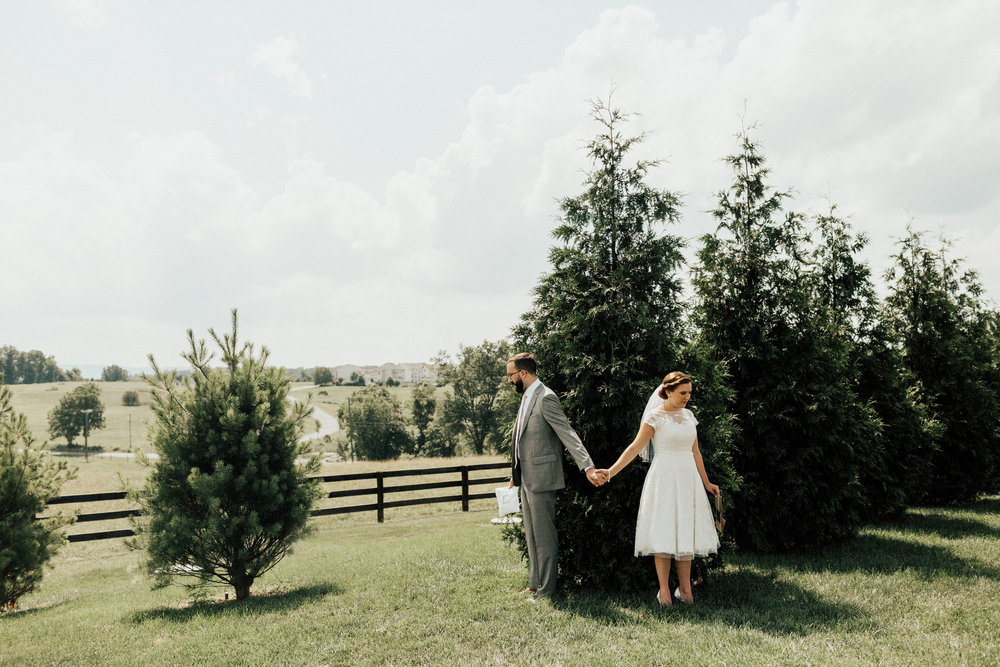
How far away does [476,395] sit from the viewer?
62.3 metres

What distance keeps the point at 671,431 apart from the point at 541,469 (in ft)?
4.40

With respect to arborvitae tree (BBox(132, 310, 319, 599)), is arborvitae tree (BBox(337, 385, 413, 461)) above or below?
below

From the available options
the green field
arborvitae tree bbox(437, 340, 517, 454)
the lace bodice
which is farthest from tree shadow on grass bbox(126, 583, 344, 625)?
the green field

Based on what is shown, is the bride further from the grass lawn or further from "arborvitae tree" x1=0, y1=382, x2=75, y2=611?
"arborvitae tree" x1=0, y1=382, x2=75, y2=611

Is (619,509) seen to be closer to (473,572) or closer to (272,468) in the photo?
(473,572)

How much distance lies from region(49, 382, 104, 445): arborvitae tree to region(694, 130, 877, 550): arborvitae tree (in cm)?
9656

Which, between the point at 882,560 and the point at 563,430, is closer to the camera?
the point at 563,430

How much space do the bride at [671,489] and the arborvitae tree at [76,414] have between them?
97.5 m

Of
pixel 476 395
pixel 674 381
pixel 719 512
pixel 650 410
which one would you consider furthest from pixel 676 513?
pixel 476 395

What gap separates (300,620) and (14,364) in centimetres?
16904

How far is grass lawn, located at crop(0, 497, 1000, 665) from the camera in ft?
15.2

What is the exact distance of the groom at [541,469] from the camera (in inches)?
235

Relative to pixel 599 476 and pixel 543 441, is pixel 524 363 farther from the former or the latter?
pixel 599 476

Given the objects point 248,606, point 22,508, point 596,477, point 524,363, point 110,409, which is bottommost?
point 248,606
